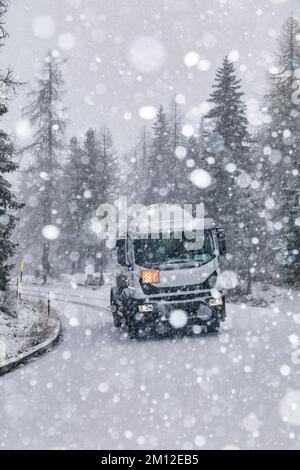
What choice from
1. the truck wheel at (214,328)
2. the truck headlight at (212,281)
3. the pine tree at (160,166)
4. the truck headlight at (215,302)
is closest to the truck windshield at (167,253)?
the truck headlight at (212,281)

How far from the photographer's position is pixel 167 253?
1173 cm

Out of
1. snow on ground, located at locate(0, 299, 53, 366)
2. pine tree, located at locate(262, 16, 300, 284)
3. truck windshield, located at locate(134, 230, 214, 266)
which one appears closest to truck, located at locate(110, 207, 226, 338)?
truck windshield, located at locate(134, 230, 214, 266)

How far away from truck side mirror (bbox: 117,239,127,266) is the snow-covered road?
196cm

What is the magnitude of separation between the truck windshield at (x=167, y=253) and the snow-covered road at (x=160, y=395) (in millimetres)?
1856

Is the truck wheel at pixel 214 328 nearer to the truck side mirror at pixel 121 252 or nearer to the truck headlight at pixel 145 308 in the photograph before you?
the truck headlight at pixel 145 308

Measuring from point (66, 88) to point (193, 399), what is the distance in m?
34.6

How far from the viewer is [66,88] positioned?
37.8 m

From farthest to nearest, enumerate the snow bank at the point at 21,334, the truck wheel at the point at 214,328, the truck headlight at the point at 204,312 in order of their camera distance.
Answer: the truck wheel at the point at 214,328 < the truck headlight at the point at 204,312 < the snow bank at the point at 21,334

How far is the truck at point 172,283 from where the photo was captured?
11391 millimetres

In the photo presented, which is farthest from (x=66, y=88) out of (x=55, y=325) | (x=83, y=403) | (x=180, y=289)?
(x=83, y=403)

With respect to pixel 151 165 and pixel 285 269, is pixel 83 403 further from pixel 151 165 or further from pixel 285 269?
pixel 151 165

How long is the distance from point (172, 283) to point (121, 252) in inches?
77.7

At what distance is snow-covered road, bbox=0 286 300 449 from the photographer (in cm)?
522

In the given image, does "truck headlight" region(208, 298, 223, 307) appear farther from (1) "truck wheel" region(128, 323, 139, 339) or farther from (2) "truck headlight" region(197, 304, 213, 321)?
(1) "truck wheel" region(128, 323, 139, 339)
